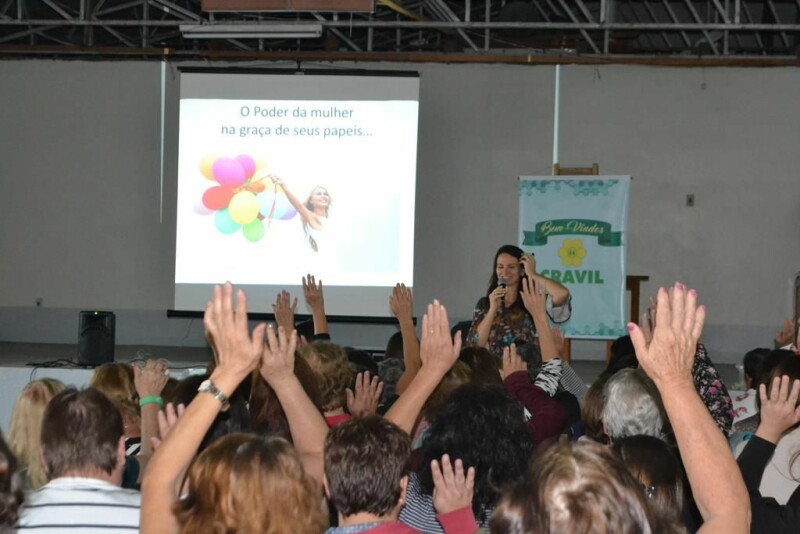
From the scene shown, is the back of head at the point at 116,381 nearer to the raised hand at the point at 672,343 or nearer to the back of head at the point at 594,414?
the back of head at the point at 594,414


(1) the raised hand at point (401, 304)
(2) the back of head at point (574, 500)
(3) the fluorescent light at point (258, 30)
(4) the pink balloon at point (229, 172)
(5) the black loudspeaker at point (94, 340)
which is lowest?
(5) the black loudspeaker at point (94, 340)

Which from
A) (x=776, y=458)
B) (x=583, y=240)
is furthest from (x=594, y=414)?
(x=583, y=240)

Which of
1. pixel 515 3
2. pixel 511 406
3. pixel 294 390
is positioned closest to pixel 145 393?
pixel 294 390

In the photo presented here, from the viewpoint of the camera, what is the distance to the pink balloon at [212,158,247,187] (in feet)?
30.4

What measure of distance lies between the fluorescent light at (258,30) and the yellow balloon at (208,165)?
1.21m

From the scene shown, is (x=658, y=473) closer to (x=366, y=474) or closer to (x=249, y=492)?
(x=366, y=474)

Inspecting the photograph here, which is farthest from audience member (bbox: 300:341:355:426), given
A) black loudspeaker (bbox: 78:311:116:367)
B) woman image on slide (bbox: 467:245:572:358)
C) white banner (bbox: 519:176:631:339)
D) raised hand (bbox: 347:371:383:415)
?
white banner (bbox: 519:176:631:339)

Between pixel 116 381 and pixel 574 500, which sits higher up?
pixel 574 500

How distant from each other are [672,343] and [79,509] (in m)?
1.24

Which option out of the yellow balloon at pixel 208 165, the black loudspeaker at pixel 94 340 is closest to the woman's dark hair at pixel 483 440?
the black loudspeaker at pixel 94 340

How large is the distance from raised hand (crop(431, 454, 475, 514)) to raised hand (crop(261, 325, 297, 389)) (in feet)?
1.59

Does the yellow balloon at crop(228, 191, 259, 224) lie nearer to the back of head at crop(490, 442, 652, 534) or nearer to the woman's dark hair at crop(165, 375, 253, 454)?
the woman's dark hair at crop(165, 375, 253, 454)

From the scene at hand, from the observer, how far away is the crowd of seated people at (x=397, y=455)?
165 cm

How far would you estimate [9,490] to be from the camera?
1673 millimetres
